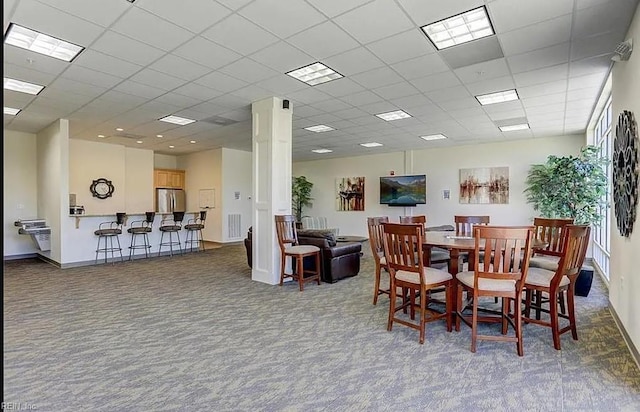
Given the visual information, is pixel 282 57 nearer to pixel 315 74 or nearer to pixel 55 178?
pixel 315 74

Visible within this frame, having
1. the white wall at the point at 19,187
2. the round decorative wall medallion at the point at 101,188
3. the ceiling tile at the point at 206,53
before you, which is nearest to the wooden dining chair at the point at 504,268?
the ceiling tile at the point at 206,53

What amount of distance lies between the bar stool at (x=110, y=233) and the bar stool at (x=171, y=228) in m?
0.90

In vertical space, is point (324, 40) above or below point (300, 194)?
above

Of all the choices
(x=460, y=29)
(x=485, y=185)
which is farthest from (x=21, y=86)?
(x=485, y=185)

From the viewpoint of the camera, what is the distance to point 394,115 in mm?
6641

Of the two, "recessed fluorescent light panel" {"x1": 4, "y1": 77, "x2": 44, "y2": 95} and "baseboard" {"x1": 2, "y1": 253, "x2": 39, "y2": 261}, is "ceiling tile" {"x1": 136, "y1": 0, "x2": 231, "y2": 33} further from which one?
"baseboard" {"x1": 2, "y1": 253, "x2": 39, "y2": 261}

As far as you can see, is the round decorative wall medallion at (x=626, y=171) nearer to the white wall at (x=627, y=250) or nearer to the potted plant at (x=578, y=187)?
the white wall at (x=627, y=250)

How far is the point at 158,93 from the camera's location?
5.29 meters

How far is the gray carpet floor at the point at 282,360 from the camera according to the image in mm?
2307

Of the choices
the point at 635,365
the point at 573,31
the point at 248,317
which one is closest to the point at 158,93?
the point at 248,317

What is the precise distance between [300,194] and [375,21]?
9187 mm

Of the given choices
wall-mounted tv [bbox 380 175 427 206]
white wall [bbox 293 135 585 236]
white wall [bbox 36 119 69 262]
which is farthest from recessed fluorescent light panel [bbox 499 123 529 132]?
white wall [bbox 36 119 69 262]

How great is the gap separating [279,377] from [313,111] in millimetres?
4689

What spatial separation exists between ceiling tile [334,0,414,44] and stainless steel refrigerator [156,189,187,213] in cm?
912
